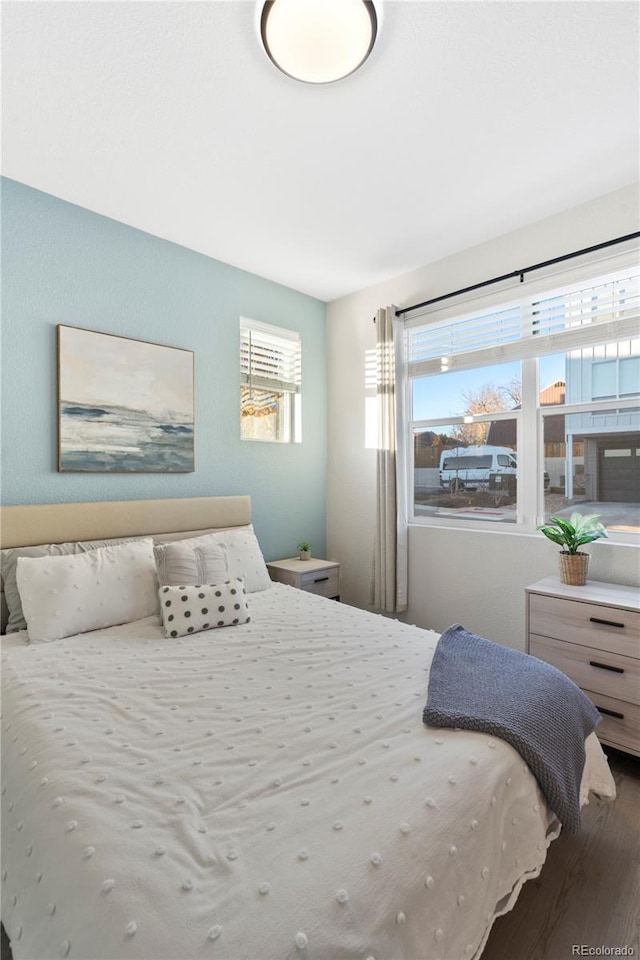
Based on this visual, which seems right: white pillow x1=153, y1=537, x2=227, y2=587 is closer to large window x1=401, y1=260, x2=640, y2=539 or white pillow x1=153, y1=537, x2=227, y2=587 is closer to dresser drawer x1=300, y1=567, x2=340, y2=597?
dresser drawer x1=300, y1=567, x2=340, y2=597

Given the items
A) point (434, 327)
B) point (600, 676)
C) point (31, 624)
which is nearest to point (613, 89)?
point (434, 327)

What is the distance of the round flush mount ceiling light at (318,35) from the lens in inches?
55.9

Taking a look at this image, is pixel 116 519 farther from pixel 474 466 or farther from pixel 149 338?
pixel 474 466

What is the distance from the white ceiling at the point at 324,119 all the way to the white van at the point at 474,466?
1397 mm

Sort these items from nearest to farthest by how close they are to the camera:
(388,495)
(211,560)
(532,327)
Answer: (211,560)
(532,327)
(388,495)

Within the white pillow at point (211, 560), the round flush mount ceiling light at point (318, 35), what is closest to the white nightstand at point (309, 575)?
the white pillow at point (211, 560)

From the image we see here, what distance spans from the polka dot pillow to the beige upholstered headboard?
0.60 m

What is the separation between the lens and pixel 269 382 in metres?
3.57

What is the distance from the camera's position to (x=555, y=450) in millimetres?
2807

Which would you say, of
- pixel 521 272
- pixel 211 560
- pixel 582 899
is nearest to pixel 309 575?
pixel 211 560

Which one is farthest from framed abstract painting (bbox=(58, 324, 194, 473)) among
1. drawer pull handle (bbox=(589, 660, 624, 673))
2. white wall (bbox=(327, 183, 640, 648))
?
drawer pull handle (bbox=(589, 660, 624, 673))

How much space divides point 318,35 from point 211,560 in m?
2.24

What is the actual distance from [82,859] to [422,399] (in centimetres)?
317

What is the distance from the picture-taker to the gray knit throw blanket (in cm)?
127
